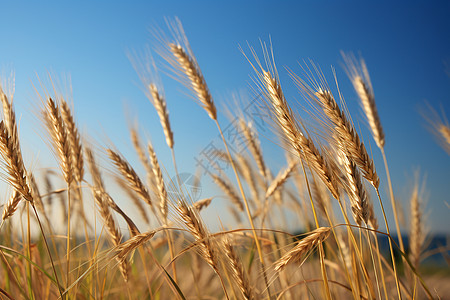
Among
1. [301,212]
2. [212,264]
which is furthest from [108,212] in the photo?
[301,212]

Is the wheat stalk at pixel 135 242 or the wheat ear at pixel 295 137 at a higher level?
the wheat ear at pixel 295 137

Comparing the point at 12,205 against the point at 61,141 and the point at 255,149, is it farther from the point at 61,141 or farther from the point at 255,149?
the point at 255,149

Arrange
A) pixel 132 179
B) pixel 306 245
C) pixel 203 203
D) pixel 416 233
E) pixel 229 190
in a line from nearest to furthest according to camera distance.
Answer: pixel 306 245 < pixel 132 179 < pixel 203 203 < pixel 416 233 < pixel 229 190

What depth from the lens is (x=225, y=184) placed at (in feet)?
10.3

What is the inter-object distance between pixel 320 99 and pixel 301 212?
5.95ft

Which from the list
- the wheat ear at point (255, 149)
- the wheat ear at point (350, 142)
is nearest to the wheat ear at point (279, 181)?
the wheat ear at point (255, 149)

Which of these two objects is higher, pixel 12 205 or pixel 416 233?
pixel 12 205

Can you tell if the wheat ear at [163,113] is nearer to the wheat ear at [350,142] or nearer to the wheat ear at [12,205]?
the wheat ear at [12,205]

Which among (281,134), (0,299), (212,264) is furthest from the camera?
(281,134)

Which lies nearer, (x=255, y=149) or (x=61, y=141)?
(x=61, y=141)

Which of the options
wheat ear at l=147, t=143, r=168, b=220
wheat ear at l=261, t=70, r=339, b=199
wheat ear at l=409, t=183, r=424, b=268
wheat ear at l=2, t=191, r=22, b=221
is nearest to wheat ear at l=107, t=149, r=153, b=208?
wheat ear at l=147, t=143, r=168, b=220

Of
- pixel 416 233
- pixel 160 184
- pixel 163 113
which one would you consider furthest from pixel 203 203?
pixel 416 233

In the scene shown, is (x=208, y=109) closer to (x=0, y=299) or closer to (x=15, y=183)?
(x=15, y=183)

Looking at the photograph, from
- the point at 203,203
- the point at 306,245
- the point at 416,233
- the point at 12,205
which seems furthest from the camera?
the point at 416,233
